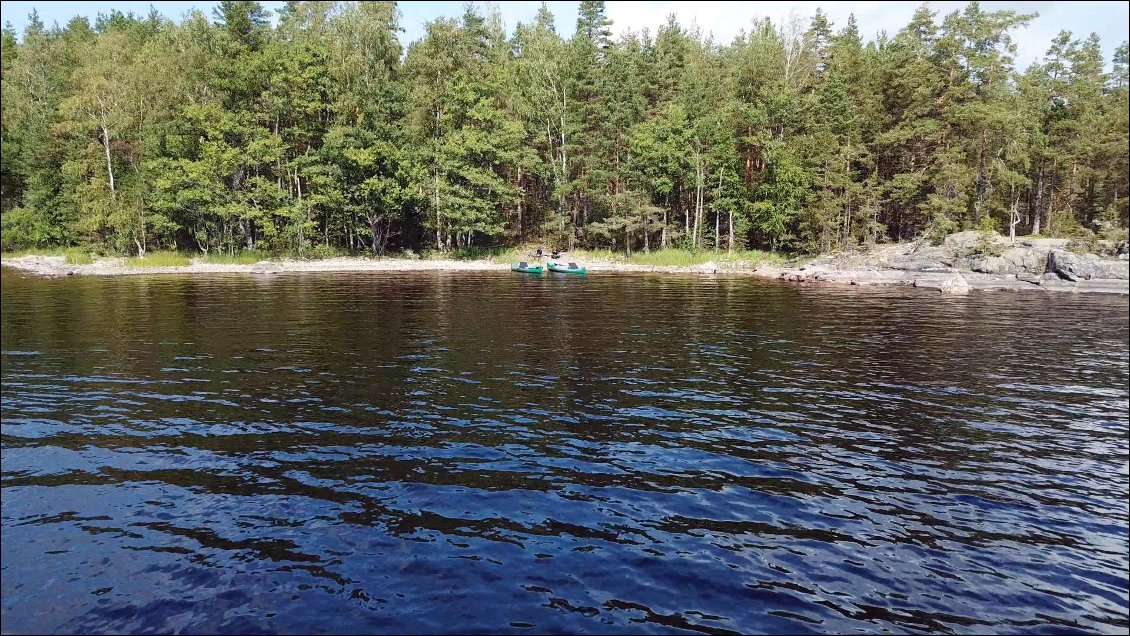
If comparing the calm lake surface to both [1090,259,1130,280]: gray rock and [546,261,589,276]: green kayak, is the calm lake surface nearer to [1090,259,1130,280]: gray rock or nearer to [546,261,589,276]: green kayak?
[1090,259,1130,280]: gray rock

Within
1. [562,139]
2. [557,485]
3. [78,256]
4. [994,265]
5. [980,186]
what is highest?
[562,139]

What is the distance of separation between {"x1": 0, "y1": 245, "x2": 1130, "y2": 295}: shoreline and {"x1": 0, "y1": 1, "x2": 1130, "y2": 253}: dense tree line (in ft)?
15.8

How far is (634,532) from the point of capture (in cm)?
1037

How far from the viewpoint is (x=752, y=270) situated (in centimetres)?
6762

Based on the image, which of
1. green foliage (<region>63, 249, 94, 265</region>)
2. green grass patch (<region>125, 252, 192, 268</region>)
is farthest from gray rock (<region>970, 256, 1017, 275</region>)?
green foliage (<region>63, 249, 94, 265</region>)

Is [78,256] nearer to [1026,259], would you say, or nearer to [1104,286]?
[1026,259]

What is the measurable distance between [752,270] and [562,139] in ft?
95.7

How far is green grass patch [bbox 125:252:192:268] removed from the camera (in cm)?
6361

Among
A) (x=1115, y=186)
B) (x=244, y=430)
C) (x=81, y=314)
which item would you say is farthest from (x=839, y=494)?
(x=1115, y=186)

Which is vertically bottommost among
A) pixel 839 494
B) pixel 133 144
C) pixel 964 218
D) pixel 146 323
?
pixel 839 494

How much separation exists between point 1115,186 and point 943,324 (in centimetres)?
5553

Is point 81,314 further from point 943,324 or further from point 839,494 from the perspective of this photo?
point 943,324

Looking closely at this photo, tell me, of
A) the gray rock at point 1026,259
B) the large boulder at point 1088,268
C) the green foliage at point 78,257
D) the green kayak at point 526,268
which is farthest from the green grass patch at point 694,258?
the green foliage at point 78,257

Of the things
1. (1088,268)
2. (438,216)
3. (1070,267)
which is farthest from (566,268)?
(1088,268)
